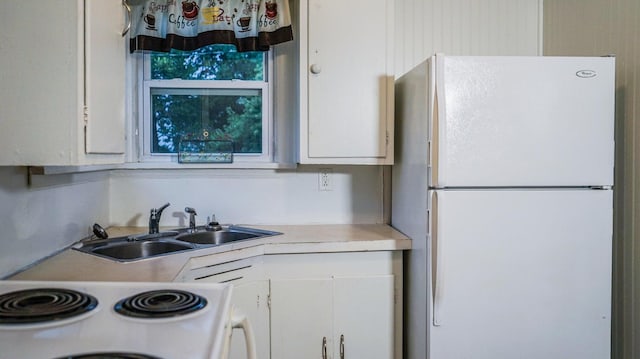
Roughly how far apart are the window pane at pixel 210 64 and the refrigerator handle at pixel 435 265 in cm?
128

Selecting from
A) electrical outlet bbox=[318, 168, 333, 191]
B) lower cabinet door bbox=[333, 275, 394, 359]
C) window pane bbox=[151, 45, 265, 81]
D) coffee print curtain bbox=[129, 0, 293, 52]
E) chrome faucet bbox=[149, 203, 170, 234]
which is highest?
coffee print curtain bbox=[129, 0, 293, 52]

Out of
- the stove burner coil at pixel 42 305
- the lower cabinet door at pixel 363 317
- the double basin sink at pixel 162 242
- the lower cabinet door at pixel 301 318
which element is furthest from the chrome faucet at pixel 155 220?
the stove burner coil at pixel 42 305

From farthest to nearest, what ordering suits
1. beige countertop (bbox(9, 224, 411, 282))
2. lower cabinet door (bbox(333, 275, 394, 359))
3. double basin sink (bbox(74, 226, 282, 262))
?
lower cabinet door (bbox(333, 275, 394, 359))
double basin sink (bbox(74, 226, 282, 262))
beige countertop (bbox(9, 224, 411, 282))

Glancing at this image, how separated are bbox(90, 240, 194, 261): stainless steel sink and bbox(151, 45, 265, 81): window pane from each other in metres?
0.94

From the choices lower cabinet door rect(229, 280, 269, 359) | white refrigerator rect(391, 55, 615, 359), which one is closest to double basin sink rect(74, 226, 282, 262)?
lower cabinet door rect(229, 280, 269, 359)

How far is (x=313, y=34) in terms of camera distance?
7.70 ft

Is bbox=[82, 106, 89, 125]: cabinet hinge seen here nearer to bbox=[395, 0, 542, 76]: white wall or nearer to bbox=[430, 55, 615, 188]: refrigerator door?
bbox=[430, 55, 615, 188]: refrigerator door

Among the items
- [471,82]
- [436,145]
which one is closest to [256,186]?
[436,145]

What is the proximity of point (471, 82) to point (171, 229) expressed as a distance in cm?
163

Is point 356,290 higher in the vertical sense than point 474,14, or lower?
lower

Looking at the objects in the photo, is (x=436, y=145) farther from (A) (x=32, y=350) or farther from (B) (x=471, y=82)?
(A) (x=32, y=350)

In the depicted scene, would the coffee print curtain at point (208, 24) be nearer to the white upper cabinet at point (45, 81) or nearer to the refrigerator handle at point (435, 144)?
the refrigerator handle at point (435, 144)

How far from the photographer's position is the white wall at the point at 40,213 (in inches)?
59.6

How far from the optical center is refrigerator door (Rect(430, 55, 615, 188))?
189cm
